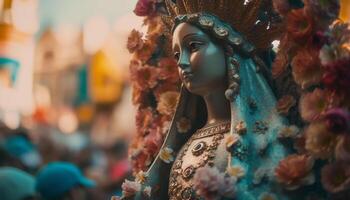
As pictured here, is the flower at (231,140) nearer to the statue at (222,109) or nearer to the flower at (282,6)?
the statue at (222,109)

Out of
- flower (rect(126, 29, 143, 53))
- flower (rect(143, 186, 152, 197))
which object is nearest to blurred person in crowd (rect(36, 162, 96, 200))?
flower (rect(126, 29, 143, 53))

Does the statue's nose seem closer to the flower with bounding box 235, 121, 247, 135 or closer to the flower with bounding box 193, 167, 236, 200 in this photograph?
the flower with bounding box 235, 121, 247, 135

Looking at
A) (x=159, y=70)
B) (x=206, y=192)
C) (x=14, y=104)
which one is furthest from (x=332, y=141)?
(x=14, y=104)

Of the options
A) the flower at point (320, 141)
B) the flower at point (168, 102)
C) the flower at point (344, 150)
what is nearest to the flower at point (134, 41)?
the flower at point (168, 102)

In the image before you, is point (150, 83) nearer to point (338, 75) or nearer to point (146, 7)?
point (146, 7)

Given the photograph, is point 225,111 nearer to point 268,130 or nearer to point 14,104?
point 268,130

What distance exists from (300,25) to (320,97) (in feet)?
0.83

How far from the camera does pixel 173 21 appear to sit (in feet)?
9.24

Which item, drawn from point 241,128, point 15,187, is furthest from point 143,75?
point 15,187

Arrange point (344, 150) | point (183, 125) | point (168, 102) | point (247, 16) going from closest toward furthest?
point (344, 150) < point (247, 16) < point (183, 125) < point (168, 102)

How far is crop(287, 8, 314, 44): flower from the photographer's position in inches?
97.0

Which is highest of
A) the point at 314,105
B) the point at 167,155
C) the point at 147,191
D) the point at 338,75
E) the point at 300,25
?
the point at 300,25

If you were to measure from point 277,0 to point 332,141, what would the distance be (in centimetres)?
54

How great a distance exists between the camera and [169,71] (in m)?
3.04
